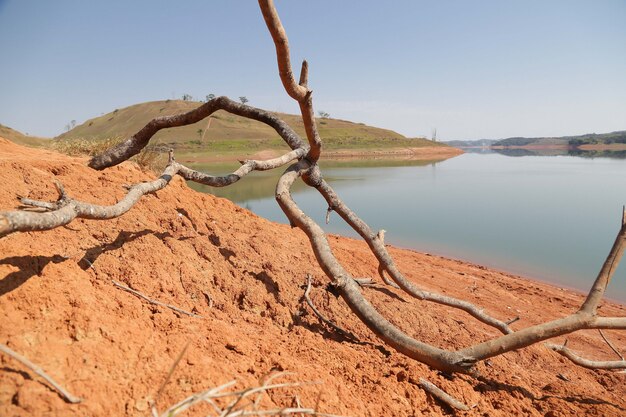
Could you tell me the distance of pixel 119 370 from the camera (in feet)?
4.74

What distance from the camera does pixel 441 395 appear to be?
2020mm

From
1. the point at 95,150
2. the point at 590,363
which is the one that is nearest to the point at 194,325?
the point at 590,363

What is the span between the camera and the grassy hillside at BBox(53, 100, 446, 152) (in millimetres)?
48562

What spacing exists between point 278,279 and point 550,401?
217cm

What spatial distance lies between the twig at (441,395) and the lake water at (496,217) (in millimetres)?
7284

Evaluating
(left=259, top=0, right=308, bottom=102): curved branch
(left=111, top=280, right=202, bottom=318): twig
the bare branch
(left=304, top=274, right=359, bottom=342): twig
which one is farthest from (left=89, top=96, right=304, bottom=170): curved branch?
the bare branch

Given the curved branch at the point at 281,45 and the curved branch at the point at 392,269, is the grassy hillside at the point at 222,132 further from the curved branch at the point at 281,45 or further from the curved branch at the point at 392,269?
the curved branch at the point at 281,45

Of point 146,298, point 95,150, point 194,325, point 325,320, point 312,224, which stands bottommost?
point 325,320

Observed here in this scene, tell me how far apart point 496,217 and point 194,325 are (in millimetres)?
13656

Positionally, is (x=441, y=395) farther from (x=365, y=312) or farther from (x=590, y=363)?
(x=590, y=363)

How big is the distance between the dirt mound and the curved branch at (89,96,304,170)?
7.8 inches

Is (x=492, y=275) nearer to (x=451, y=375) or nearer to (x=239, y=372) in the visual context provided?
(x=451, y=375)

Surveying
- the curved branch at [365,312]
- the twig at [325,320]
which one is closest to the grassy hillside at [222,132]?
the curved branch at [365,312]

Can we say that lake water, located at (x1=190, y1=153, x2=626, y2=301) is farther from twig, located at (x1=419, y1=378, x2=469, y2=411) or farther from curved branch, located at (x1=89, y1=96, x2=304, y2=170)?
twig, located at (x1=419, y1=378, x2=469, y2=411)
